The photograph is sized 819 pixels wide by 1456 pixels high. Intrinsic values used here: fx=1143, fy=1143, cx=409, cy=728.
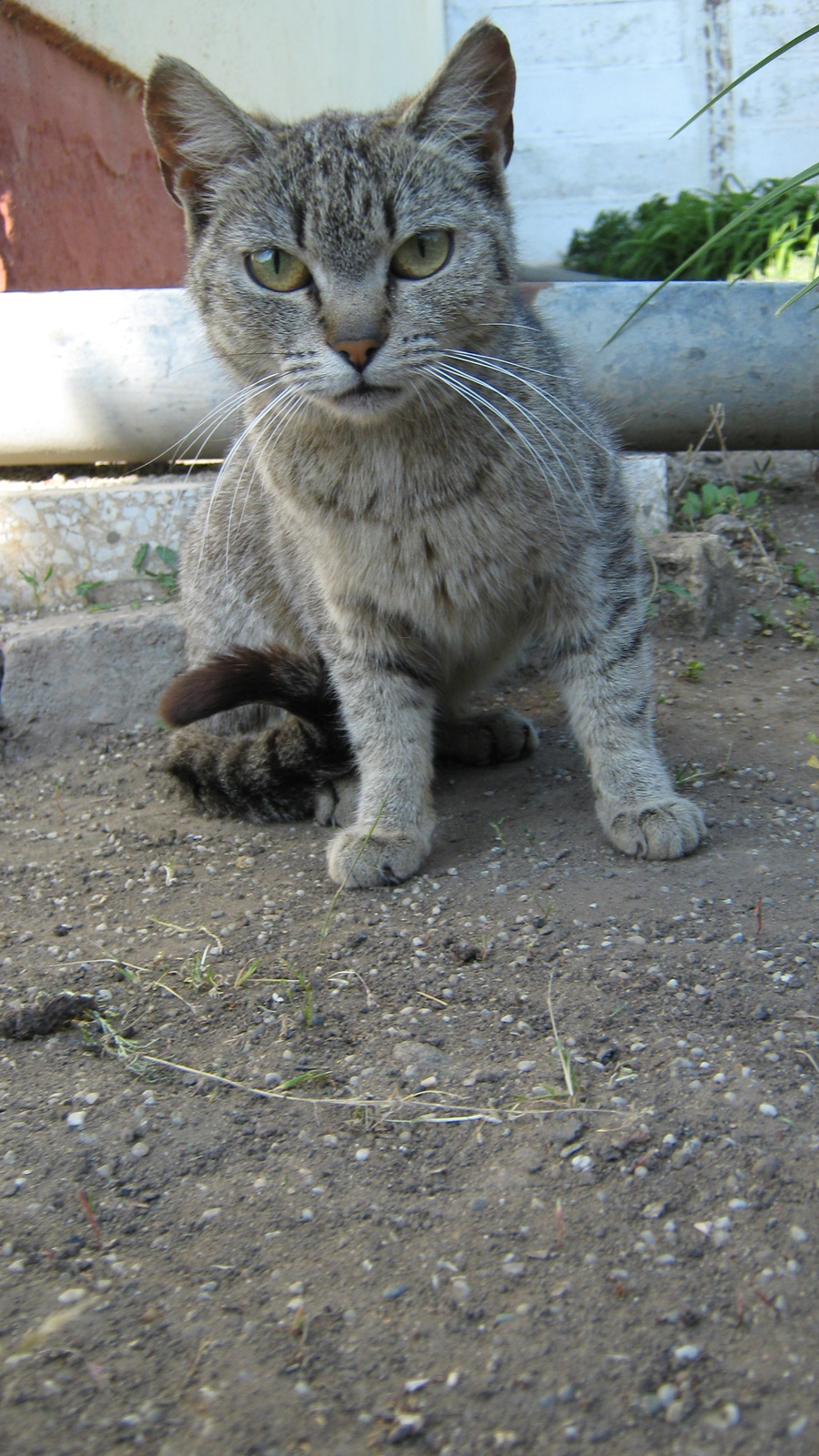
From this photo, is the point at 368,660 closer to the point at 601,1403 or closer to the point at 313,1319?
the point at 313,1319

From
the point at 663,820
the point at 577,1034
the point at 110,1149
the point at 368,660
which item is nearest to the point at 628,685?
the point at 663,820

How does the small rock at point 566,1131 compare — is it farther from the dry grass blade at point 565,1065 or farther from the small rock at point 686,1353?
the small rock at point 686,1353

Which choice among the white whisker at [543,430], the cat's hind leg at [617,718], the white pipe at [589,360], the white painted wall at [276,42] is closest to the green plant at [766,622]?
the white pipe at [589,360]

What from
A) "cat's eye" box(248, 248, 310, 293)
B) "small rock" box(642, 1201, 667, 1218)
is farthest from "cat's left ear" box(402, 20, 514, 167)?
"small rock" box(642, 1201, 667, 1218)

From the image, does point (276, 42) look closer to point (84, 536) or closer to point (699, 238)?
point (699, 238)

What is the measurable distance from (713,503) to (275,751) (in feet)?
5.76

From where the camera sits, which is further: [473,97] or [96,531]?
[96,531]

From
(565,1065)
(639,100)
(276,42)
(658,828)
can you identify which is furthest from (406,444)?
(639,100)

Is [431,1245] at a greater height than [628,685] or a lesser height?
lesser

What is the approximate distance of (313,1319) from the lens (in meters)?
1.26

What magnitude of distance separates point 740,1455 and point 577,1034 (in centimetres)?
72

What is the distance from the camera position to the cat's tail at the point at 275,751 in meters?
2.56

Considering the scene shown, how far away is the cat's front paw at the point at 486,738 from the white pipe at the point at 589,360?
1.19m

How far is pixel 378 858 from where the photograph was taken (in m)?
2.33
